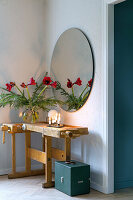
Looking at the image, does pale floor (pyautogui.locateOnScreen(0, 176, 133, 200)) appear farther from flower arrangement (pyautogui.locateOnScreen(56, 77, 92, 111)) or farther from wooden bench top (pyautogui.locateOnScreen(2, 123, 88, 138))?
flower arrangement (pyautogui.locateOnScreen(56, 77, 92, 111))

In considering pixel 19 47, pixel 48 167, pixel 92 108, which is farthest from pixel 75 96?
pixel 19 47

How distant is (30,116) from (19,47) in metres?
1.09

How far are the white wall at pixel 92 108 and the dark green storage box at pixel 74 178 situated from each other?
0.65ft

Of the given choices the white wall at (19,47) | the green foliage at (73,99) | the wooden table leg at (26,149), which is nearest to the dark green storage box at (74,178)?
the green foliage at (73,99)

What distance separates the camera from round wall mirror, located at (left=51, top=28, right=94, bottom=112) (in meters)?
3.75

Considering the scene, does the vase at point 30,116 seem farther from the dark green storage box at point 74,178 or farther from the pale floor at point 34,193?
the dark green storage box at point 74,178

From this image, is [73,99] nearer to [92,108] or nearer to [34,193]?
[92,108]

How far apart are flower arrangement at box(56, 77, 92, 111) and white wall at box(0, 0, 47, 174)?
0.69 metres

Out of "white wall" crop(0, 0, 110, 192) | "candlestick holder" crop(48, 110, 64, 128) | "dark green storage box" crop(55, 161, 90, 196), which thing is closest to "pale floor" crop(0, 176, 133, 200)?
"dark green storage box" crop(55, 161, 90, 196)

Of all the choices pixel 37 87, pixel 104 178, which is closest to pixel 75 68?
pixel 37 87

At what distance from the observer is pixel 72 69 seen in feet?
13.2

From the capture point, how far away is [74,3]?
13.2ft

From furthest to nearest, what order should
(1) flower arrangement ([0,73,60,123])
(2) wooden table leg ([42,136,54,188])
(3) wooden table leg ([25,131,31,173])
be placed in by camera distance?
(3) wooden table leg ([25,131,31,173]) → (1) flower arrangement ([0,73,60,123]) → (2) wooden table leg ([42,136,54,188])

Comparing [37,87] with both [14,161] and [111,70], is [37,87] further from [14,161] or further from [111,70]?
[111,70]
